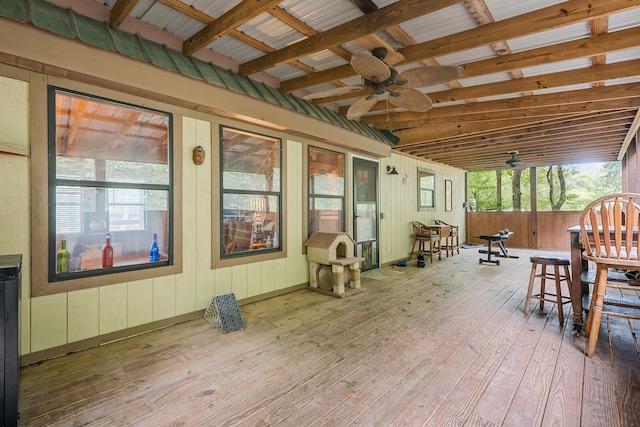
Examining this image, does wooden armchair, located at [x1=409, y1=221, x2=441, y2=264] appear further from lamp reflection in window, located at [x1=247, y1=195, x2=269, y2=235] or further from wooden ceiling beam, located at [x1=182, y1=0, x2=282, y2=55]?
wooden ceiling beam, located at [x1=182, y1=0, x2=282, y2=55]

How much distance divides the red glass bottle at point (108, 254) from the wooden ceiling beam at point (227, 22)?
2.03 m

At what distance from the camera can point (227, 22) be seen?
2.50m

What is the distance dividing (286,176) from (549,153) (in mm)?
7330

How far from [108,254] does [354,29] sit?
299cm

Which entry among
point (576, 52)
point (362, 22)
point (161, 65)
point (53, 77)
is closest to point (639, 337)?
point (576, 52)

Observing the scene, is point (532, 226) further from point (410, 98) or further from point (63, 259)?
point (63, 259)

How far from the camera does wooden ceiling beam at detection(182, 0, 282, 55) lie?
7.35 feet

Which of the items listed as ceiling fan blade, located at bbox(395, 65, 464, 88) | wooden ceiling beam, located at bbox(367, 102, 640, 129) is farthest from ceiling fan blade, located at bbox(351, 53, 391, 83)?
wooden ceiling beam, located at bbox(367, 102, 640, 129)

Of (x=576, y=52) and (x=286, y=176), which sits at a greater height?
(x=576, y=52)

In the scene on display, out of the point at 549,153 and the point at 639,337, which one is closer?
the point at 639,337

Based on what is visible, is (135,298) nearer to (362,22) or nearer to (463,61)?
(362,22)

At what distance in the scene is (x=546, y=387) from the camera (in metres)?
1.95

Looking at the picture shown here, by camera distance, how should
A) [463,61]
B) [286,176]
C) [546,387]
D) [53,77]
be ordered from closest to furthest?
[546,387], [53,77], [463,61], [286,176]

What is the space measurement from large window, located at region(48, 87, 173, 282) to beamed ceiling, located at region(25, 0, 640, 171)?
849mm
